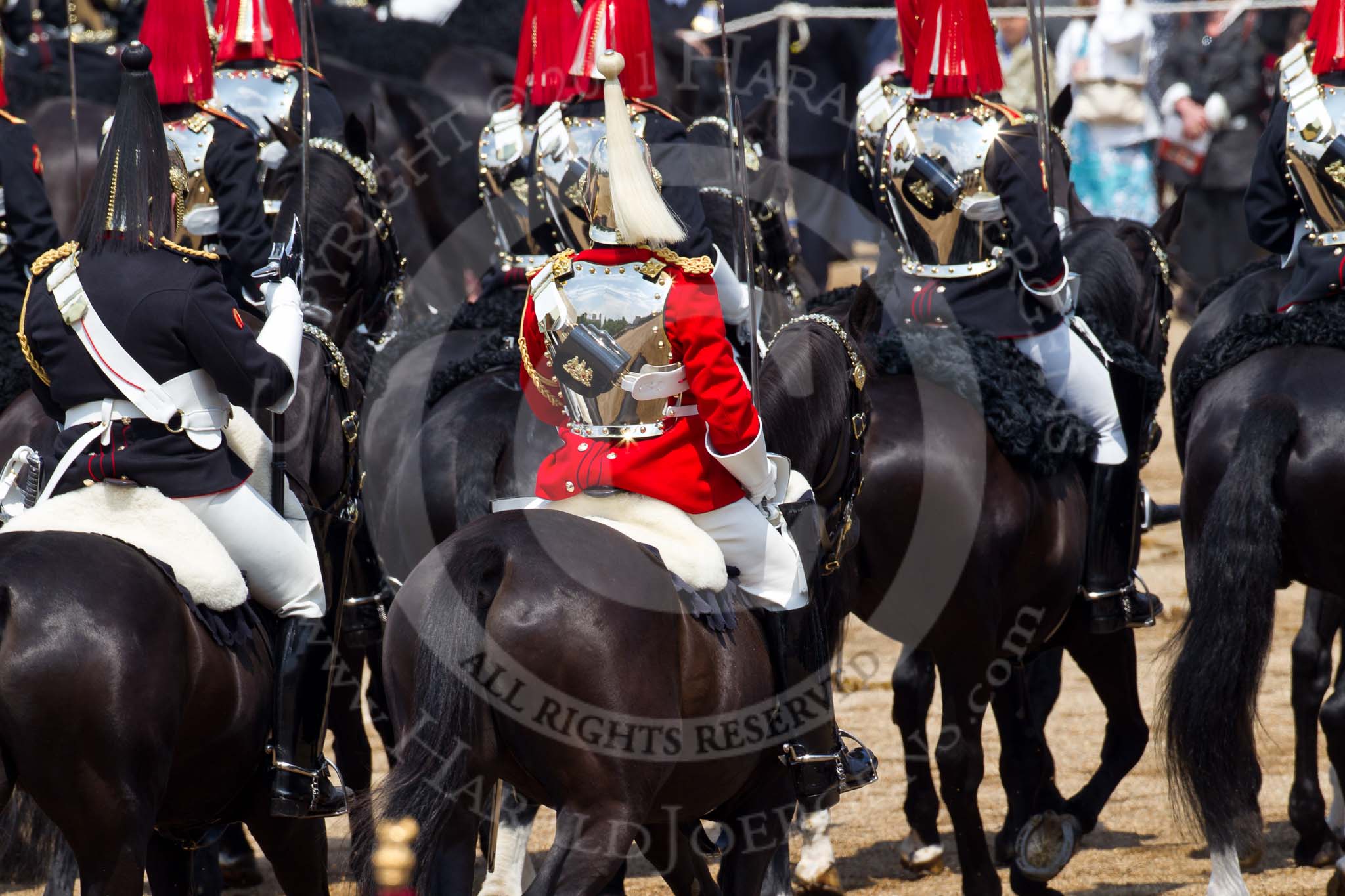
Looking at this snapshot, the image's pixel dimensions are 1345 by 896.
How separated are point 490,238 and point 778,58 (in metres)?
2.18

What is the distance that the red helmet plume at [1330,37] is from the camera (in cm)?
554

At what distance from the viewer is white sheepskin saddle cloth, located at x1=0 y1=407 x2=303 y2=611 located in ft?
13.0

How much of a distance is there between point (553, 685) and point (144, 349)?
1251 mm

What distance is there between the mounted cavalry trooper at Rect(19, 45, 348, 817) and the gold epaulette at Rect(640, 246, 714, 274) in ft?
2.86

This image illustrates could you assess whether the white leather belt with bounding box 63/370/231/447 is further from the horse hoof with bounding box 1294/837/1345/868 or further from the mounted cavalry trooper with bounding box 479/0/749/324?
the horse hoof with bounding box 1294/837/1345/868

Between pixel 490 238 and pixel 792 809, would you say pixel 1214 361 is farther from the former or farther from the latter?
pixel 490 238

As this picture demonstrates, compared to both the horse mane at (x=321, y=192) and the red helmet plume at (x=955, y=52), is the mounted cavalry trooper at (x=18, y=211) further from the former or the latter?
the red helmet plume at (x=955, y=52)

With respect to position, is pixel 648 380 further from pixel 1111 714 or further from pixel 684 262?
pixel 1111 714

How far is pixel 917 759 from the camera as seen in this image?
5.87m

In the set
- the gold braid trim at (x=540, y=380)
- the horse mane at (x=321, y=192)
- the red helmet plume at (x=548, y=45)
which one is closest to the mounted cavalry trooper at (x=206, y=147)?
the horse mane at (x=321, y=192)

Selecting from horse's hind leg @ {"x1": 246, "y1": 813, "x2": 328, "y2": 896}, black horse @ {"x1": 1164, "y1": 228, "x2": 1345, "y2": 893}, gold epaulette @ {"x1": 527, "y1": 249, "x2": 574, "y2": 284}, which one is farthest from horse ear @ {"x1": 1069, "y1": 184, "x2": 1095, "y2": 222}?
horse's hind leg @ {"x1": 246, "y1": 813, "x2": 328, "y2": 896}

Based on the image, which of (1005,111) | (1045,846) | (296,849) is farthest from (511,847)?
(1005,111)

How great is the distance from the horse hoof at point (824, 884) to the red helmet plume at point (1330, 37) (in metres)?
2.83

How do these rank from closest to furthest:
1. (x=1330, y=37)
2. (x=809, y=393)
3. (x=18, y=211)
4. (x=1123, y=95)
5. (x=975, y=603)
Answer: (x=809, y=393) → (x=975, y=603) → (x=1330, y=37) → (x=18, y=211) → (x=1123, y=95)
